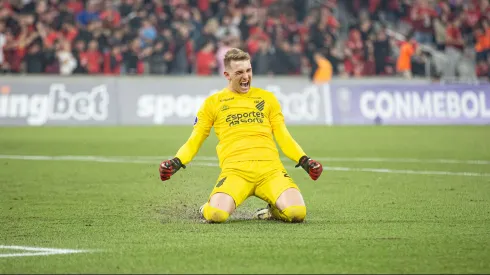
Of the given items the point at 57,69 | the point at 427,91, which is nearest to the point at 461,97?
the point at 427,91

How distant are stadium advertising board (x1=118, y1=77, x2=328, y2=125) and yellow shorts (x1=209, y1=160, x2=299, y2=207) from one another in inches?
684

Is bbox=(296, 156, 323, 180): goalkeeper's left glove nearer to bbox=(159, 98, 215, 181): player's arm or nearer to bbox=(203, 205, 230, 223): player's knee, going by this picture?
bbox=(203, 205, 230, 223): player's knee

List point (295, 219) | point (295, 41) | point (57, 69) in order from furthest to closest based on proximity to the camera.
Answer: point (295, 41), point (57, 69), point (295, 219)

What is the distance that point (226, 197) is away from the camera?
868cm

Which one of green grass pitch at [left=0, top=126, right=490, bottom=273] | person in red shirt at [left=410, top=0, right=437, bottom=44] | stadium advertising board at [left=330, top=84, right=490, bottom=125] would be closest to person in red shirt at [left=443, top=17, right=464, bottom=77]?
person in red shirt at [left=410, top=0, right=437, bottom=44]

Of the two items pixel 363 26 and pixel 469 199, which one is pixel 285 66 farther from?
pixel 469 199

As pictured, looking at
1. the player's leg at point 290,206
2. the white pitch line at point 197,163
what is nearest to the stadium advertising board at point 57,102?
the white pitch line at point 197,163

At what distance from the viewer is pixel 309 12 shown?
32031 millimetres

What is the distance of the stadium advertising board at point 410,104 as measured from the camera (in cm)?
2772

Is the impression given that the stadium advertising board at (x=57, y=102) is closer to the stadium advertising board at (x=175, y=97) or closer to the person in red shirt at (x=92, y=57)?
the stadium advertising board at (x=175, y=97)

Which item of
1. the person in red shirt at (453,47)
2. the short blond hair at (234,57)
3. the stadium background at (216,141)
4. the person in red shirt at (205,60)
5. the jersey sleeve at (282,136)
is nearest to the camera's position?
the stadium background at (216,141)

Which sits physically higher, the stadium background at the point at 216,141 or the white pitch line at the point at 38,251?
the white pitch line at the point at 38,251

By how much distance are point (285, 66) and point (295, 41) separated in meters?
1.62

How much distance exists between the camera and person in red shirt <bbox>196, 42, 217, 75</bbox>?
28.2m
